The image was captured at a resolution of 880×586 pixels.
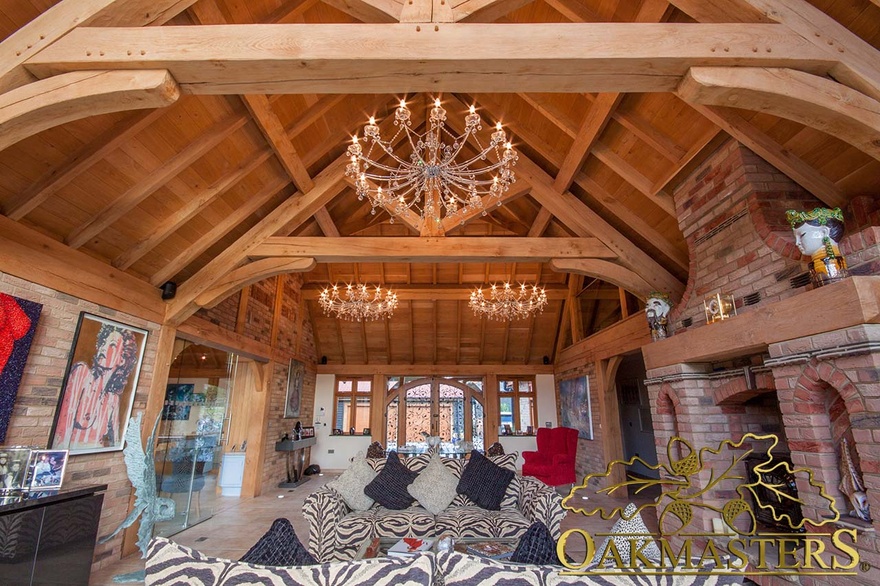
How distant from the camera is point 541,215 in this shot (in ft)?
21.0

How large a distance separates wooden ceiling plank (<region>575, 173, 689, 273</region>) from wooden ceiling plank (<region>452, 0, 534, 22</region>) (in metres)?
3.10

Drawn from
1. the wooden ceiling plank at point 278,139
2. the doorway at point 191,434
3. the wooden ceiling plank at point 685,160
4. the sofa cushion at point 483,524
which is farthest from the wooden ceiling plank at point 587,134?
the doorway at point 191,434

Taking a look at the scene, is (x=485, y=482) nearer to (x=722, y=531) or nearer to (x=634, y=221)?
(x=722, y=531)

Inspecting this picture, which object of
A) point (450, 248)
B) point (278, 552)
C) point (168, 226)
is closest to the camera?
point (278, 552)

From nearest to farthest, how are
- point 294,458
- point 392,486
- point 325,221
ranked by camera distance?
1. point 392,486
2. point 325,221
3. point 294,458

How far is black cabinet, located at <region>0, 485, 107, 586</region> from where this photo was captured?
2.70 meters

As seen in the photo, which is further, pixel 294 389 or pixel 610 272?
pixel 294 389

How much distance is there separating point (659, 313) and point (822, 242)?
208cm

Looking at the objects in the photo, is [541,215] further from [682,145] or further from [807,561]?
[807,561]

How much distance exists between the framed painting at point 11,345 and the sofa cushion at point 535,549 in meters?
3.73

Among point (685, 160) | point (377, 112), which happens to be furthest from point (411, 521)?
point (377, 112)

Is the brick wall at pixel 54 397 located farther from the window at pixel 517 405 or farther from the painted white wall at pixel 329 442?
the window at pixel 517 405

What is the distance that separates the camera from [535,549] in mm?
1916

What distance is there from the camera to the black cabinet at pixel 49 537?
8.85 ft
